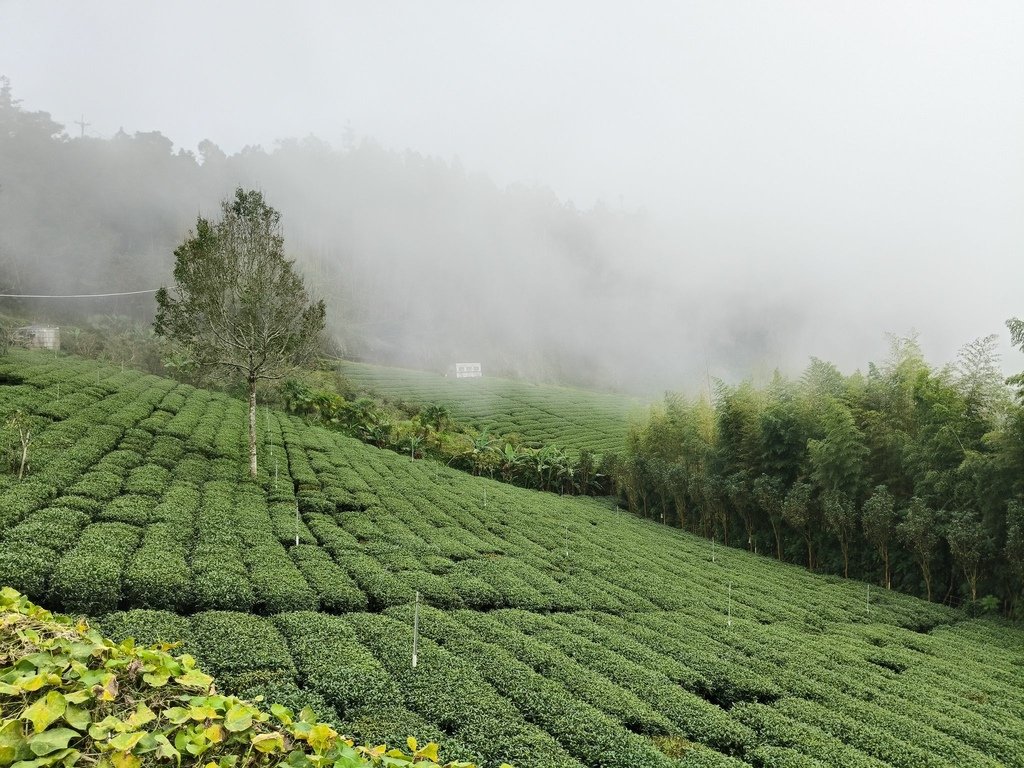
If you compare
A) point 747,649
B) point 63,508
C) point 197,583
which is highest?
point 63,508

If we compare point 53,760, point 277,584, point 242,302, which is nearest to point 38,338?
point 242,302

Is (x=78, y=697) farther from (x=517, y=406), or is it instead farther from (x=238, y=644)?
(x=517, y=406)

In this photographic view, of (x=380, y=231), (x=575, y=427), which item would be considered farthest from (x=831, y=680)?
(x=380, y=231)

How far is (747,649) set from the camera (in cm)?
1241

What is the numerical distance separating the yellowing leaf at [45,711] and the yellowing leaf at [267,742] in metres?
0.80

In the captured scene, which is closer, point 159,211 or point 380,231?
point 159,211

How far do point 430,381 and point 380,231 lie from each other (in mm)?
64080

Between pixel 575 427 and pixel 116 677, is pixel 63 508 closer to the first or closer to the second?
pixel 116 677

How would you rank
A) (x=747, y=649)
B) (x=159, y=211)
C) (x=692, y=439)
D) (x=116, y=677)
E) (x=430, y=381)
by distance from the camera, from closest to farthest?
1. (x=116, y=677)
2. (x=747, y=649)
3. (x=692, y=439)
4. (x=430, y=381)
5. (x=159, y=211)

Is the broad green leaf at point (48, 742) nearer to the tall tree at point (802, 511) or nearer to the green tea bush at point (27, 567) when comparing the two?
the green tea bush at point (27, 567)

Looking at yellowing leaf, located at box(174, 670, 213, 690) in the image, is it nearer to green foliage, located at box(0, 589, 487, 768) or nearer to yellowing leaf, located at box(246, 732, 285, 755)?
green foliage, located at box(0, 589, 487, 768)

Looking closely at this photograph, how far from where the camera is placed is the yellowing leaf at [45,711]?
7.57 ft

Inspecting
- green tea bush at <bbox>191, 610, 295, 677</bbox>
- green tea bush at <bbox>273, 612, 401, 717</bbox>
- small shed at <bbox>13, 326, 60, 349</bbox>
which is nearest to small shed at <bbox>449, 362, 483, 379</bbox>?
small shed at <bbox>13, 326, 60, 349</bbox>

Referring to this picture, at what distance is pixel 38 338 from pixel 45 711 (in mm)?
56010
